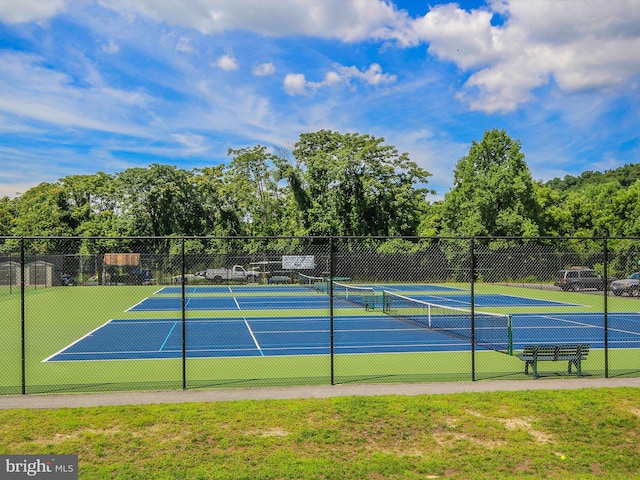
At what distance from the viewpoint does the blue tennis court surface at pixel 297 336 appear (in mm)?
17109

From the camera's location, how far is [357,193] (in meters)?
55.0

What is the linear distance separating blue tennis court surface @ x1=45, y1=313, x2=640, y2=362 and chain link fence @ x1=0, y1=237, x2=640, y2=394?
0.07 meters

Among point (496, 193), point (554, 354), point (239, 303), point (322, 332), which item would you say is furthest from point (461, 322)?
point (496, 193)

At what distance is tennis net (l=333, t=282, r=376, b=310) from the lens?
2975cm

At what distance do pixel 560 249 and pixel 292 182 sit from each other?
25.8m

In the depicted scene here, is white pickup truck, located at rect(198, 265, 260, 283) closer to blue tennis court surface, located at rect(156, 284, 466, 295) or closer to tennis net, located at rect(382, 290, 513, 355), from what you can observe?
blue tennis court surface, located at rect(156, 284, 466, 295)

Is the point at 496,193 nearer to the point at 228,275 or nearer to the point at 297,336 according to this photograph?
the point at 228,275

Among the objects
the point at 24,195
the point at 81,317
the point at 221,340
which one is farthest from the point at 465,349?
the point at 24,195

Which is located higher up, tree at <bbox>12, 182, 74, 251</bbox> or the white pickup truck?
tree at <bbox>12, 182, 74, 251</bbox>

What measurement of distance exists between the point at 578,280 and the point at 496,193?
16.5 meters

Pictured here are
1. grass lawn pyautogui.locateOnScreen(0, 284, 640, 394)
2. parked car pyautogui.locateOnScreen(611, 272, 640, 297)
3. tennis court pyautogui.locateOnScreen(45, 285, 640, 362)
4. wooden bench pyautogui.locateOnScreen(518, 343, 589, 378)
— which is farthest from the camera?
parked car pyautogui.locateOnScreen(611, 272, 640, 297)

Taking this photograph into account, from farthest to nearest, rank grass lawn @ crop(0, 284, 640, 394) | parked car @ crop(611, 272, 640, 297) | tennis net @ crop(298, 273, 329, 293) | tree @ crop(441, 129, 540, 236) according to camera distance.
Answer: tree @ crop(441, 129, 540, 236) → tennis net @ crop(298, 273, 329, 293) → parked car @ crop(611, 272, 640, 297) → grass lawn @ crop(0, 284, 640, 394)

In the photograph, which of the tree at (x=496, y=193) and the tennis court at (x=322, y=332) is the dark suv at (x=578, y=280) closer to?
the tennis court at (x=322, y=332)

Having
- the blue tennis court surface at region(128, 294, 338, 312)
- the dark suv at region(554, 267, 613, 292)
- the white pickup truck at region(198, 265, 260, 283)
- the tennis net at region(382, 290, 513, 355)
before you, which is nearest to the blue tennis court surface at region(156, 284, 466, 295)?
the white pickup truck at region(198, 265, 260, 283)
